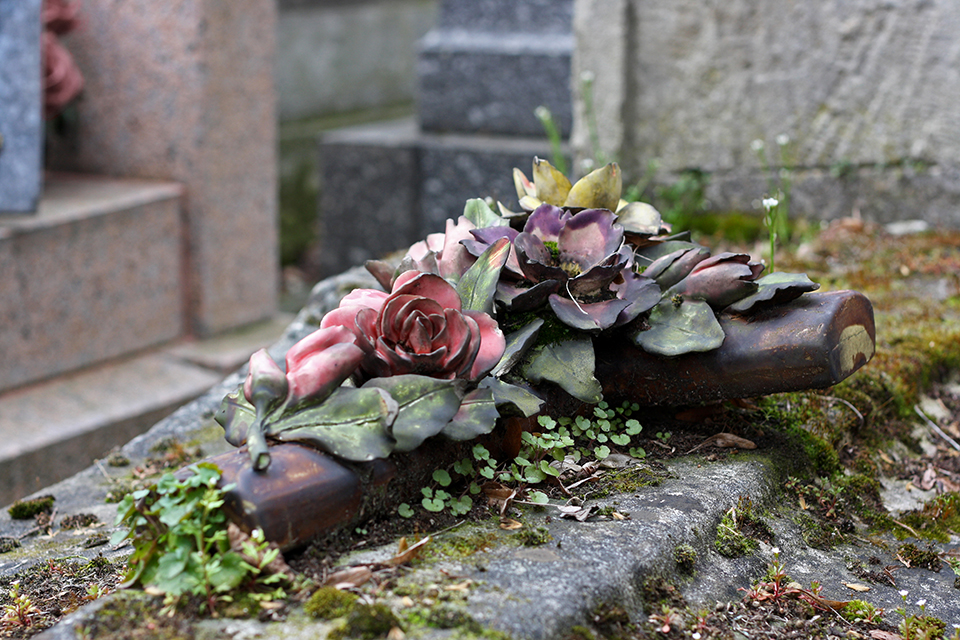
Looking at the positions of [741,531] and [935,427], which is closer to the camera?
[741,531]

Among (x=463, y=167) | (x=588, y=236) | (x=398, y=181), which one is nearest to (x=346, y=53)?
(x=398, y=181)

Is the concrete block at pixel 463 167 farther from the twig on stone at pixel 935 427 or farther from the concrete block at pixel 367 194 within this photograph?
the twig on stone at pixel 935 427

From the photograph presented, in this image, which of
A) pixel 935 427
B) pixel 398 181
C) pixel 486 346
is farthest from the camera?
pixel 398 181

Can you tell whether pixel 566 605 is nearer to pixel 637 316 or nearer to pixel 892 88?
pixel 637 316

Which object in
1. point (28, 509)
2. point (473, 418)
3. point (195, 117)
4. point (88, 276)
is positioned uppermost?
point (195, 117)

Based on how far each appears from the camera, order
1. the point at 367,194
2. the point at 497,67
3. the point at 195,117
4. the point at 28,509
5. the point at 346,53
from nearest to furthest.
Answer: the point at 28,509
the point at 195,117
the point at 497,67
the point at 367,194
the point at 346,53

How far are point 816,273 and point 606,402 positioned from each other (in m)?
1.36

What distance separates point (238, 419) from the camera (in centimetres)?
116

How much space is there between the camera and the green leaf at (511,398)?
4.07 ft

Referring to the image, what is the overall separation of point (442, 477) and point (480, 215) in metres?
0.52

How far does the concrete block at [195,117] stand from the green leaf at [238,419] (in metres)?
2.76

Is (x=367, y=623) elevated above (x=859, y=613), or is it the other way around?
(x=367, y=623)

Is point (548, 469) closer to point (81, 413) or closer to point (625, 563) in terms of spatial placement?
point (625, 563)

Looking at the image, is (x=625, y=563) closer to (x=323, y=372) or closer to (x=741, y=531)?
Answer: (x=741, y=531)
